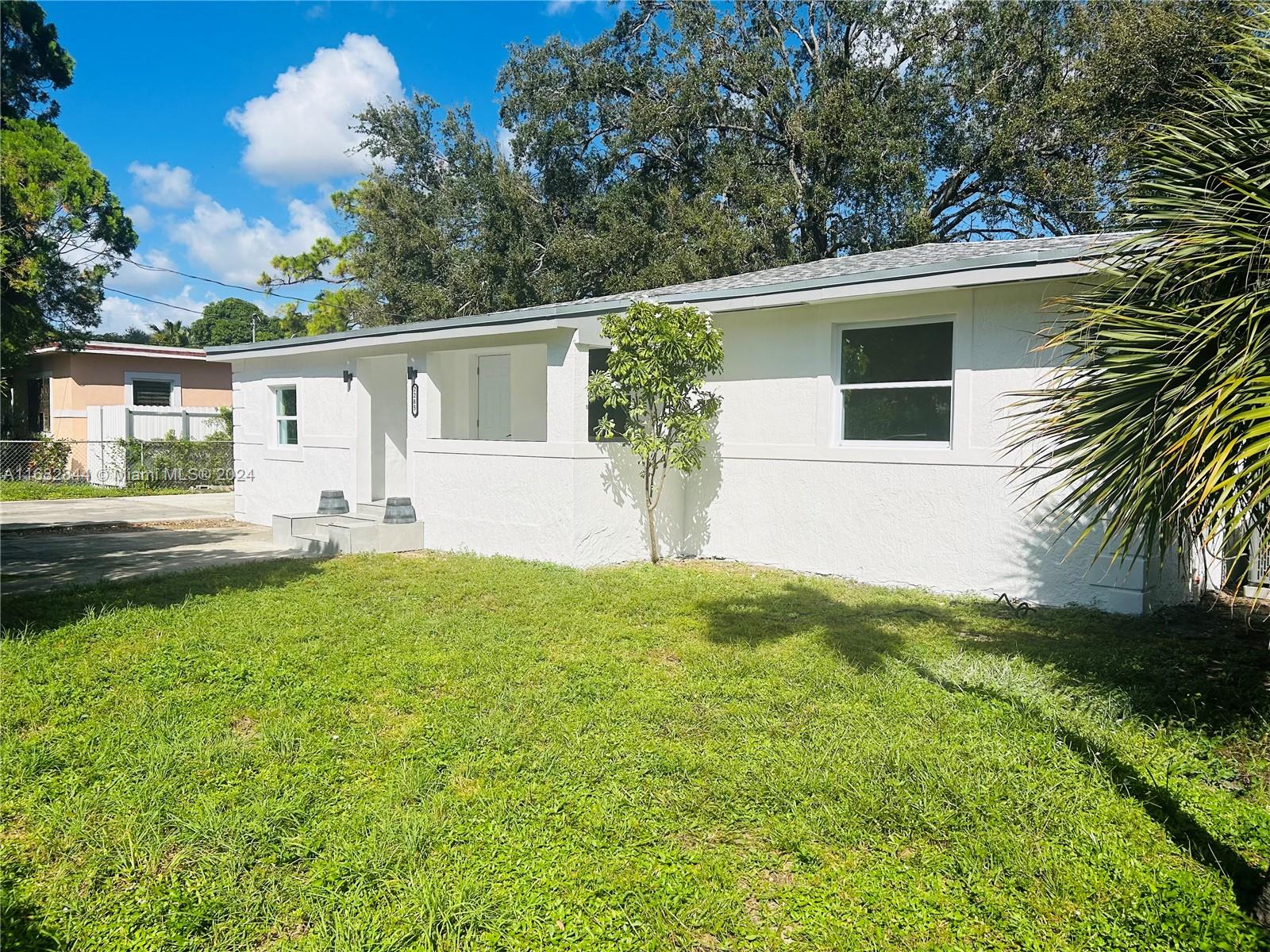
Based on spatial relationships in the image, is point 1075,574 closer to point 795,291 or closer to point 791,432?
point 791,432

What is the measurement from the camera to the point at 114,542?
1215cm

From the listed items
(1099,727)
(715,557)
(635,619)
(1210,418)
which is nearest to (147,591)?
(635,619)

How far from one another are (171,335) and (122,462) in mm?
35768

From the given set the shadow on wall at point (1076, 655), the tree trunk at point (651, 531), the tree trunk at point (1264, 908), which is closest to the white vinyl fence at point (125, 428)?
the tree trunk at point (651, 531)

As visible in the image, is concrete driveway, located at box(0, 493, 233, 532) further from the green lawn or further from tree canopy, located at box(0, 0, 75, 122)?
tree canopy, located at box(0, 0, 75, 122)

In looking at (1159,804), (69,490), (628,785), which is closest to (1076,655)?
(1159,804)

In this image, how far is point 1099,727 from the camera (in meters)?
4.66

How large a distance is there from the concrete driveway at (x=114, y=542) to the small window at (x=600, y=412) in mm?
4384

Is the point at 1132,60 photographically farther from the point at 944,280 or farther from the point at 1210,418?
the point at 1210,418

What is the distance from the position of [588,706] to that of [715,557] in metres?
5.65

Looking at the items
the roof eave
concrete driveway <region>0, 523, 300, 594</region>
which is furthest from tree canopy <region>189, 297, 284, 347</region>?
the roof eave

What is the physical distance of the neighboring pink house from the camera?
78.7 ft

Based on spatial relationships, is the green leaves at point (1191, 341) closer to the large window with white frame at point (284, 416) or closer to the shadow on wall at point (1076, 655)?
the shadow on wall at point (1076, 655)

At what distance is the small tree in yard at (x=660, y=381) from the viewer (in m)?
9.34
